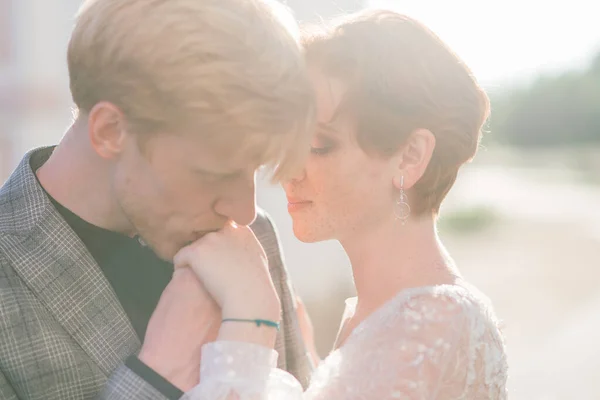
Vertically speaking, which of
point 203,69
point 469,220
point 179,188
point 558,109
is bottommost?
point 558,109

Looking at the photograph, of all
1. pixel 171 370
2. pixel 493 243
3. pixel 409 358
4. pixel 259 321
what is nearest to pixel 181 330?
pixel 171 370

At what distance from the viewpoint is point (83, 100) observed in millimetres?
2322

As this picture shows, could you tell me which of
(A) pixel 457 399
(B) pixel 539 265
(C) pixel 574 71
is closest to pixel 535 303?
(B) pixel 539 265

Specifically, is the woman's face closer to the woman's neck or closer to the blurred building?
the woman's neck

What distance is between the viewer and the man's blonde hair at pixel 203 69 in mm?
2129

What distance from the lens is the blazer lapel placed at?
230cm

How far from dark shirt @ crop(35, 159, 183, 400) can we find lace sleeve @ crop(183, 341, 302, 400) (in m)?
0.34

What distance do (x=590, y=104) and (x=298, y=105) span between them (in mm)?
33161

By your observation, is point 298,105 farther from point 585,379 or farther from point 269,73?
point 585,379

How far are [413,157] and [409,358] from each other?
665mm

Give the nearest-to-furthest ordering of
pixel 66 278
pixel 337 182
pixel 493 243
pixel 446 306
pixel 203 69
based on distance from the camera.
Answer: pixel 203 69 < pixel 66 278 < pixel 446 306 < pixel 337 182 < pixel 493 243

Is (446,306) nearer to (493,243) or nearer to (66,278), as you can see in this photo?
(66,278)

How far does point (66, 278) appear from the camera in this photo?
2346 mm

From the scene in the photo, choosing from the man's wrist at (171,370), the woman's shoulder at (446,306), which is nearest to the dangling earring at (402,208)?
the woman's shoulder at (446,306)
